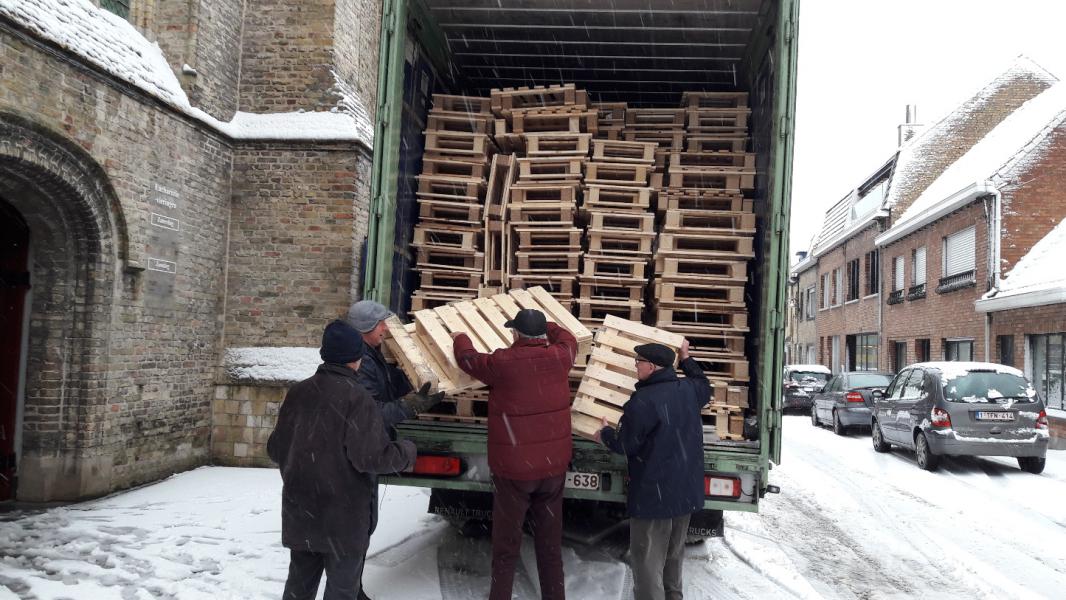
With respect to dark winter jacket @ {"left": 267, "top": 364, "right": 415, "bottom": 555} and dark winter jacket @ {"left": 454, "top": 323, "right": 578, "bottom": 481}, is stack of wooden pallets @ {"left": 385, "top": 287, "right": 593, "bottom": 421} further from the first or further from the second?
dark winter jacket @ {"left": 267, "top": 364, "right": 415, "bottom": 555}

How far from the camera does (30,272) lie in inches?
312

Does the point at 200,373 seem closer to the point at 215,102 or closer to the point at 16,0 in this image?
the point at 215,102

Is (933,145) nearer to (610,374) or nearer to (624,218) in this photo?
(624,218)

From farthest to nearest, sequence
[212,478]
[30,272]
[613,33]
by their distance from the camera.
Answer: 1. [212,478]
2. [30,272]
3. [613,33]

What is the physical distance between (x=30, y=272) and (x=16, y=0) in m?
2.80

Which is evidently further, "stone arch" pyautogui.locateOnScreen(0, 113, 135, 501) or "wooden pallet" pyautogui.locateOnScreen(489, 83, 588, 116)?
"stone arch" pyautogui.locateOnScreen(0, 113, 135, 501)

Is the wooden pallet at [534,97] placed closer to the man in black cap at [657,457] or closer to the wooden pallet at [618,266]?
the wooden pallet at [618,266]

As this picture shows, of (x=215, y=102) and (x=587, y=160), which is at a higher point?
(x=215, y=102)

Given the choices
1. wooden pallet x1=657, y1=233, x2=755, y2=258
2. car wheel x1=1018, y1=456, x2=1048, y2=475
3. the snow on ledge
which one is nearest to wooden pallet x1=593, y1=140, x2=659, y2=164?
wooden pallet x1=657, y1=233, x2=755, y2=258

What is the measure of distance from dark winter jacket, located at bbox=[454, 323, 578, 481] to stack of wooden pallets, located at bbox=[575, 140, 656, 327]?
4.55ft

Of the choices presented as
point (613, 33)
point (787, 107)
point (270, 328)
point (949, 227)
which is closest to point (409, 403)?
point (787, 107)

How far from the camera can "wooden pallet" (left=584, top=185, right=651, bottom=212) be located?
648cm

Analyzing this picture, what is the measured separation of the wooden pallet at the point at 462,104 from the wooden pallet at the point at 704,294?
2.55 metres

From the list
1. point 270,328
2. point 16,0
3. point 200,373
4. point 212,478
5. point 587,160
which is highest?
point 16,0
